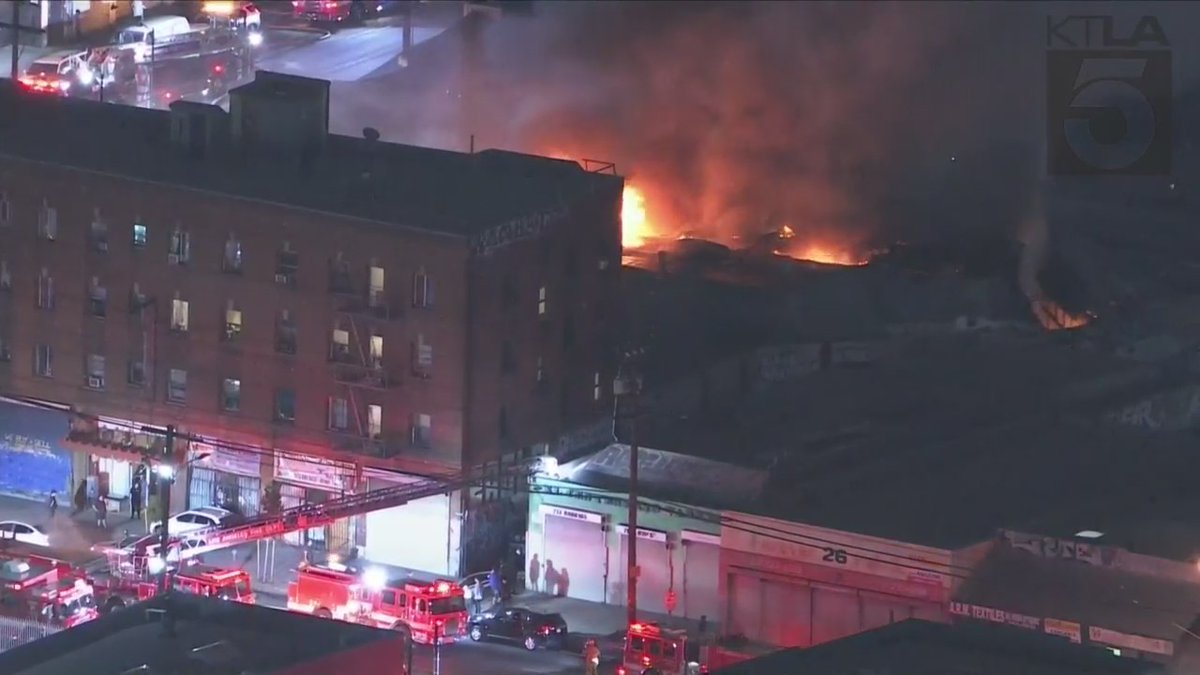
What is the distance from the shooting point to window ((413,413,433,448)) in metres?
37.2

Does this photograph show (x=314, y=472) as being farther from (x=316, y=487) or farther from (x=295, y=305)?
(x=295, y=305)

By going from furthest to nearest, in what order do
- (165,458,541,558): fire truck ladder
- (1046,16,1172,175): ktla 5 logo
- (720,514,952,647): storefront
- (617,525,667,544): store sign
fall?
(1046,16,1172,175): ktla 5 logo → (617,525,667,544): store sign → (165,458,541,558): fire truck ladder → (720,514,952,647): storefront

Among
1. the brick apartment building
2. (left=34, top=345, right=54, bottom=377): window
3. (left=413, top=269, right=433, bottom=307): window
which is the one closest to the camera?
(left=413, top=269, right=433, bottom=307): window

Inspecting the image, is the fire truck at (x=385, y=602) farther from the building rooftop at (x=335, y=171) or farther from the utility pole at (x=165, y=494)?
the building rooftop at (x=335, y=171)

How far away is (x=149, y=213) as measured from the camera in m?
38.6

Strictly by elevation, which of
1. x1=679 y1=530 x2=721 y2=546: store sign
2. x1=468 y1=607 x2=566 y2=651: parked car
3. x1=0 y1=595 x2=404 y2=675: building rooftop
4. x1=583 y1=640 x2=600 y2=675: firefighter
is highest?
x1=0 y1=595 x2=404 y2=675: building rooftop

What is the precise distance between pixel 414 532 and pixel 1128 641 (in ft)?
29.1

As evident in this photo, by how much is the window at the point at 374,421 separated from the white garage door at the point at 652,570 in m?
3.34

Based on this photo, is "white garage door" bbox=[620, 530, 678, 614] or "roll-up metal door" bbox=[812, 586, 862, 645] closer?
"roll-up metal door" bbox=[812, 586, 862, 645]

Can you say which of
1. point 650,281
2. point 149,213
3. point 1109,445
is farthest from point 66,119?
point 1109,445

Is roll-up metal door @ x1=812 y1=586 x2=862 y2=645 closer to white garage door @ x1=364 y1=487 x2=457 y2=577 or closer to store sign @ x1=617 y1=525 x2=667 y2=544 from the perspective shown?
store sign @ x1=617 y1=525 x2=667 y2=544

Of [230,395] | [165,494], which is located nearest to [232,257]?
[230,395]

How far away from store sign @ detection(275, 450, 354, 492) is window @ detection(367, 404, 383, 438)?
46cm

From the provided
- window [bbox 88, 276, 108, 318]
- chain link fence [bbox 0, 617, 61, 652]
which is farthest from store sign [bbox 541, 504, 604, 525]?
chain link fence [bbox 0, 617, 61, 652]
